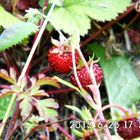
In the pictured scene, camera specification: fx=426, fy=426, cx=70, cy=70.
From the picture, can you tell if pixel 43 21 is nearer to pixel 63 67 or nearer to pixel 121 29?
pixel 63 67

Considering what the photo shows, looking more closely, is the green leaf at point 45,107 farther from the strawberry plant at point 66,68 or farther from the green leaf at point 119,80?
the green leaf at point 119,80

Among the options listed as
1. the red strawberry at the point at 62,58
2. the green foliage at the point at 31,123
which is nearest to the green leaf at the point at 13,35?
the red strawberry at the point at 62,58

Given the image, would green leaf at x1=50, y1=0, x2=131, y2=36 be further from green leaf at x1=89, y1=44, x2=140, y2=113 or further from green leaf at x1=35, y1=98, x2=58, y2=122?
green leaf at x1=35, y1=98, x2=58, y2=122

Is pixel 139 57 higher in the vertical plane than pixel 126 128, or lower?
higher

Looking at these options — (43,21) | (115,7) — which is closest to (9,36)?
(43,21)

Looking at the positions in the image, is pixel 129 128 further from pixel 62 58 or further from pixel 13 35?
pixel 13 35

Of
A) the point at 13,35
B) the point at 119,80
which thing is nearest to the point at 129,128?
the point at 13,35
